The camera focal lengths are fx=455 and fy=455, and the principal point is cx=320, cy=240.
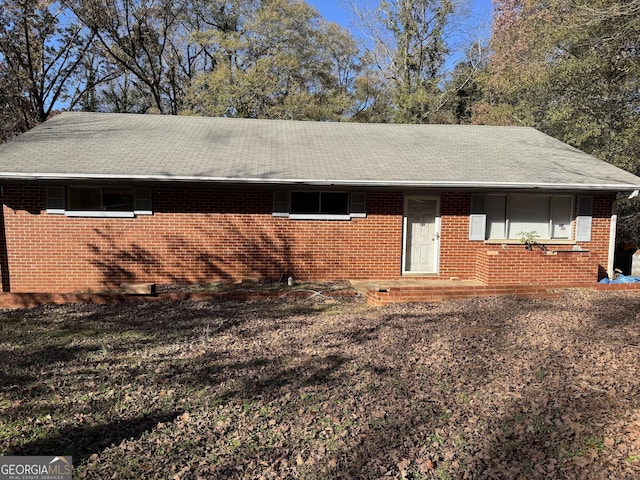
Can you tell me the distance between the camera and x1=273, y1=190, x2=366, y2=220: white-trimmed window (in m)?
10.3

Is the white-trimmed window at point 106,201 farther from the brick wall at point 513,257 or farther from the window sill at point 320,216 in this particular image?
the brick wall at point 513,257

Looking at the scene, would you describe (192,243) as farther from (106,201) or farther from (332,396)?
(332,396)

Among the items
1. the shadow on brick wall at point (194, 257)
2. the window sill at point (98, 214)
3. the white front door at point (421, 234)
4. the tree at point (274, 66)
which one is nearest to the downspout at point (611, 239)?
the white front door at point (421, 234)

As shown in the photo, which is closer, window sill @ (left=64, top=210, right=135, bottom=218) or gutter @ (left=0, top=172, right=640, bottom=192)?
gutter @ (left=0, top=172, right=640, bottom=192)

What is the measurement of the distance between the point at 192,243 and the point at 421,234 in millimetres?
5303

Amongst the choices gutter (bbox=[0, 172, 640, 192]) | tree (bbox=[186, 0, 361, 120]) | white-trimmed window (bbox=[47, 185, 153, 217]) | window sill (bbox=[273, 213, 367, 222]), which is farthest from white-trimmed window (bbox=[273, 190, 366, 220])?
tree (bbox=[186, 0, 361, 120])

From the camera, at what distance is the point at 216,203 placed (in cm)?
1015

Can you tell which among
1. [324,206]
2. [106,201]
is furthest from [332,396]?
[106,201]

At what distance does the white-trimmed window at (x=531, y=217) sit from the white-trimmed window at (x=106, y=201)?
789 cm

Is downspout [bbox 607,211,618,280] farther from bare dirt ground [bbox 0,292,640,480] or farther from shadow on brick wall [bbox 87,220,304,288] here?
shadow on brick wall [bbox 87,220,304,288]

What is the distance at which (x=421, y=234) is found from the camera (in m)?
10.8

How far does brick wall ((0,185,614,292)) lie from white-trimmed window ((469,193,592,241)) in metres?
0.51

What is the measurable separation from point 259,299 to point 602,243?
8.36 meters

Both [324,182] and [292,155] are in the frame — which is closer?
[324,182]
